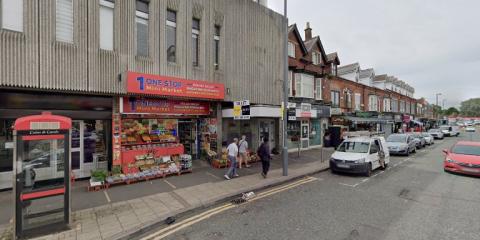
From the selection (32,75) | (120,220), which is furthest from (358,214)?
(32,75)

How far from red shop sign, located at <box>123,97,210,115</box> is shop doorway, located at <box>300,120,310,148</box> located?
977cm

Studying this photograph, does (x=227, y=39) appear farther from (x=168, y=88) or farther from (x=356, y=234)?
(x=356, y=234)

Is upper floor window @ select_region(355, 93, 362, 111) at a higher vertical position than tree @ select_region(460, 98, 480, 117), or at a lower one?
lower

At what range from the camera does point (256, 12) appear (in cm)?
1380

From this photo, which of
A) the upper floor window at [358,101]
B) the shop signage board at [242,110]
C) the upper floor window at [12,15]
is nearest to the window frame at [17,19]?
the upper floor window at [12,15]

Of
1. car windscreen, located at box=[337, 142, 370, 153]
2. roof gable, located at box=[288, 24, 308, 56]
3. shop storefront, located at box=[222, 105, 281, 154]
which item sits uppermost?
roof gable, located at box=[288, 24, 308, 56]

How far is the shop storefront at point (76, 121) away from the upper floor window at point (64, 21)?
210 cm

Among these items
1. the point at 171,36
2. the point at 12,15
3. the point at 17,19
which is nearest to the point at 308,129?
the point at 171,36

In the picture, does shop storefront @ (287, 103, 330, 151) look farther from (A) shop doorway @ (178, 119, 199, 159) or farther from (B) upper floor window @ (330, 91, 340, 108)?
(A) shop doorway @ (178, 119, 199, 159)

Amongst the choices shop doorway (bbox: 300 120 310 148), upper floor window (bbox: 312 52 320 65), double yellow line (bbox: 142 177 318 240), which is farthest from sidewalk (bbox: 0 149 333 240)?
upper floor window (bbox: 312 52 320 65)

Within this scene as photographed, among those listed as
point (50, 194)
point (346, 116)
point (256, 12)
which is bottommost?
point (50, 194)

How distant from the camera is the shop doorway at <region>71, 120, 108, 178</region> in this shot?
9062 millimetres

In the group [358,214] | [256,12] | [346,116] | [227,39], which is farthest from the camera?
[346,116]

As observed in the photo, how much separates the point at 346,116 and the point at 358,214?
19.5 metres
